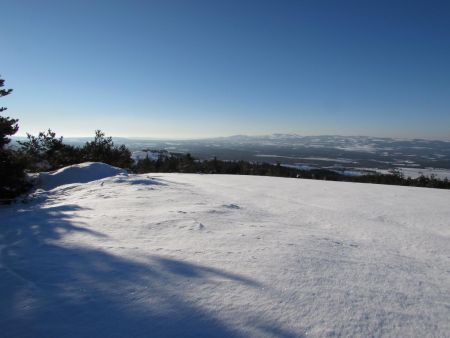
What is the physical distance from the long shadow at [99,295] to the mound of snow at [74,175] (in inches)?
301

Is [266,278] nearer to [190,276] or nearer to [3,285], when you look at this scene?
[190,276]

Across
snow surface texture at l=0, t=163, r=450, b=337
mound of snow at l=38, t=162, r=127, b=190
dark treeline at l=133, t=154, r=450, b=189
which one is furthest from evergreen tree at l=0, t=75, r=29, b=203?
dark treeline at l=133, t=154, r=450, b=189

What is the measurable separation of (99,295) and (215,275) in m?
1.14

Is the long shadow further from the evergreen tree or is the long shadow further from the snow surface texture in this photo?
the evergreen tree

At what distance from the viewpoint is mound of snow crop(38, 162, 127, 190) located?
10797 millimetres

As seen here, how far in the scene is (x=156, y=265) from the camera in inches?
125

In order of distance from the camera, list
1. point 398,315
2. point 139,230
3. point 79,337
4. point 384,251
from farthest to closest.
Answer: point 139,230 → point 384,251 → point 398,315 → point 79,337

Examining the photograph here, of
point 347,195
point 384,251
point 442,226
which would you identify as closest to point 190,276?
point 384,251

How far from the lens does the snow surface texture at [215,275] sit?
7.23 ft

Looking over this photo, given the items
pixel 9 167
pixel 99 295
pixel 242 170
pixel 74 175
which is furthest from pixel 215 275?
pixel 242 170

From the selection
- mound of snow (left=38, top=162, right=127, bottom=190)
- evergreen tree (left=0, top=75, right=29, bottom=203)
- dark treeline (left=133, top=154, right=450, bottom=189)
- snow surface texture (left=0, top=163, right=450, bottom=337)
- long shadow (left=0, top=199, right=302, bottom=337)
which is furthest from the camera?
dark treeline (left=133, top=154, right=450, bottom=189)

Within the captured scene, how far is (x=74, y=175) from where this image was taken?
11.3m

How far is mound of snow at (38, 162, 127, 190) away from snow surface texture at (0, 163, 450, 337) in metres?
5.23

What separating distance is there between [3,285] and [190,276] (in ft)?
5.98
